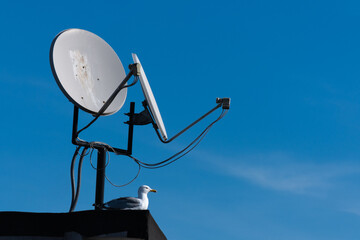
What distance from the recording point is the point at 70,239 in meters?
11.5

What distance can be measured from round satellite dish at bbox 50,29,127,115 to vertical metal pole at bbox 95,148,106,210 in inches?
37.9

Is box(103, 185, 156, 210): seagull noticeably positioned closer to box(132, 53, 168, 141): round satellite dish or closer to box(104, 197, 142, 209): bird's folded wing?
box(104, 197, 142, 209): bird's folded wing

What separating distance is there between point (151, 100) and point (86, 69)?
1789 mm

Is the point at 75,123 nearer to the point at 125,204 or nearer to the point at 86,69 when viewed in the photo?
the point at 86,69

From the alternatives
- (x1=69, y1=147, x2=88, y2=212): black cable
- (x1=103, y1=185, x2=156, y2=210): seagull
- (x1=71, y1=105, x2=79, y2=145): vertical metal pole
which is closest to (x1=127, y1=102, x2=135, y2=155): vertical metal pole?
(x1=69, y1=147, x2=88, y2=212): black cable

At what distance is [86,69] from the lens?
597 inches

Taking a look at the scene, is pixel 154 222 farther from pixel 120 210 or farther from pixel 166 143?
pixel 166 143

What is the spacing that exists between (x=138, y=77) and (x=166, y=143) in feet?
7.47

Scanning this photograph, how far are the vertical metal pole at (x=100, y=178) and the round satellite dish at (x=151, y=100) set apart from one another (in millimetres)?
1378

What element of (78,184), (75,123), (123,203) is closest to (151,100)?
(75,123)

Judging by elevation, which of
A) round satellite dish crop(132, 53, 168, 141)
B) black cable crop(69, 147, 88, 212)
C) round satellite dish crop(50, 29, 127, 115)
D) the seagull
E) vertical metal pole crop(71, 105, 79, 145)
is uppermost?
round satellite dish crop(50, 29, 127, 115)

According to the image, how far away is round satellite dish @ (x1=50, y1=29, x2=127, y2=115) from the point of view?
14133mm

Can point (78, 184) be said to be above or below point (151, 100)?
below

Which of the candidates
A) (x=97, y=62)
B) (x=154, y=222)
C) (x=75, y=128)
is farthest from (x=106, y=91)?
(x=154, y=222)
